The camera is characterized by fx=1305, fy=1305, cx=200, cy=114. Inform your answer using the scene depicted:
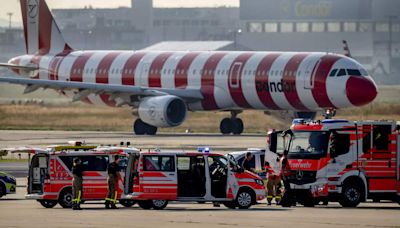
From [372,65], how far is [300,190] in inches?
5505

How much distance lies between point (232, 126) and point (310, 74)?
807 centimetres

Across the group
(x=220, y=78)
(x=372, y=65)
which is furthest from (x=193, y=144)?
(x=372, y=65)

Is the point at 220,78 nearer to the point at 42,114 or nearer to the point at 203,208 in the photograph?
the point at 42,114

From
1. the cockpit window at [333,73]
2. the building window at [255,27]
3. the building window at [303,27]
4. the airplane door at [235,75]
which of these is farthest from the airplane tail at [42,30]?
the building window at [255,27]

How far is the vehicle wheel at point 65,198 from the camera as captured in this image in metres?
34.8

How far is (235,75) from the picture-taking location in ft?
223

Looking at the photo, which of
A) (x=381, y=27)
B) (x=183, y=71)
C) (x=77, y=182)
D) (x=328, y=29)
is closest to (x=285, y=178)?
(x=77, y=182)

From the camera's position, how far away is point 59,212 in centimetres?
3262

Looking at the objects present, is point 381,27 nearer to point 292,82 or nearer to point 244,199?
point 292,82

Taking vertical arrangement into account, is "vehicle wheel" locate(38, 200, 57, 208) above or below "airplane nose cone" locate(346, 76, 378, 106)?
below

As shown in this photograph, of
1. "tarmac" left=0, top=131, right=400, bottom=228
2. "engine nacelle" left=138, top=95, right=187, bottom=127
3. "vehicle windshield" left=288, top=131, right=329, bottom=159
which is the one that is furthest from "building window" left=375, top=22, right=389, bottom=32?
"vehicle windshield" left=288, top=131, right=329, bottom=159

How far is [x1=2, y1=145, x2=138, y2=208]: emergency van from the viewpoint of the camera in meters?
34.8

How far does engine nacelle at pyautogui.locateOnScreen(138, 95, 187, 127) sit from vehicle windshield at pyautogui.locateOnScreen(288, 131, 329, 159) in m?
30.8

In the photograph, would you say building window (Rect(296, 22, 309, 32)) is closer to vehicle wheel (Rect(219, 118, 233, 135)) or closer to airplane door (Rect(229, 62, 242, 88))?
vehicle wheel (Rect(219, 118, 233, 135))
